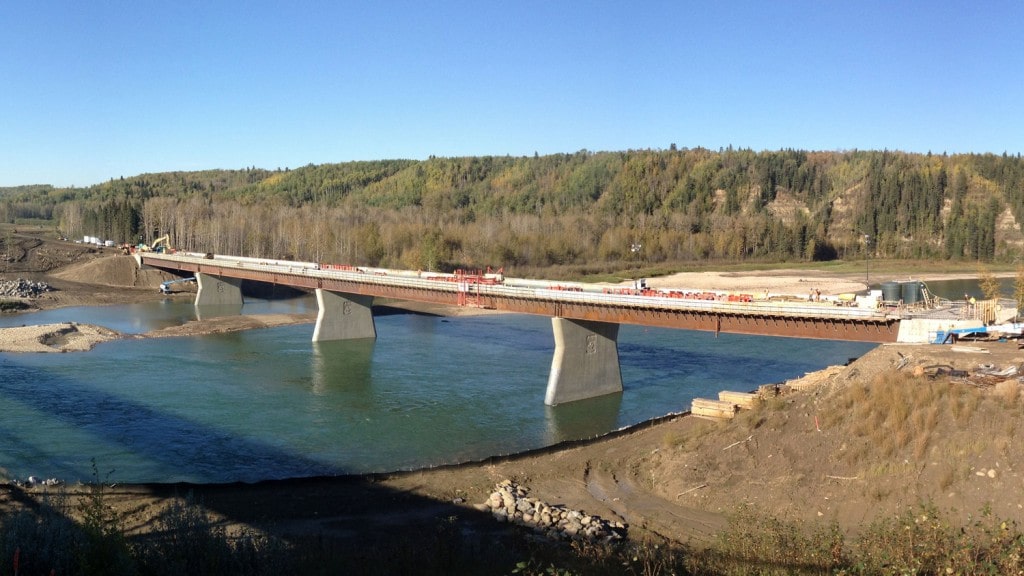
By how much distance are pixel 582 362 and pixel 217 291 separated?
240ft

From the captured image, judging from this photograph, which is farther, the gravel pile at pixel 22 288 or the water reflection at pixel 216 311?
the gravel pile at pixel 22 288

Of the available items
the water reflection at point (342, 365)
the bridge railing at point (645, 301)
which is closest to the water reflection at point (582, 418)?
the bridge railing at point (645, 301)

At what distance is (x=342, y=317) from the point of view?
2997 inches

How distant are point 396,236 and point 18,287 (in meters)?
64.6

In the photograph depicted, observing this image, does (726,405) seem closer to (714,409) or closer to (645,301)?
(714,409)

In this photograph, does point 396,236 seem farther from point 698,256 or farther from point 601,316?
point 601,316

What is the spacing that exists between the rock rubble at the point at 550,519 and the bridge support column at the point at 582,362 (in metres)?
20.0

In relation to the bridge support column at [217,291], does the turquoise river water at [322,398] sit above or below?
below

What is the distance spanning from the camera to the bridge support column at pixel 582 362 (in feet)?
156

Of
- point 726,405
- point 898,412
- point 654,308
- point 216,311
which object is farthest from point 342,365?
point 216,311

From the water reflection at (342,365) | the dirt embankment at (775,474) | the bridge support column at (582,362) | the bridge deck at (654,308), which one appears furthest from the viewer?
the water reflection at (342,365)

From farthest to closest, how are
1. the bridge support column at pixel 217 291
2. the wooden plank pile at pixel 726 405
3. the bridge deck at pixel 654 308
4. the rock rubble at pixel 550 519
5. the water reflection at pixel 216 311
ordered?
the bridge support column at pixel 217 291 < the water reflection at pixel 216 311 < the bridge deck at pixel 654 308 < the wooden plank pile at pixel 726 405 < the rock rubble at pixel 550 519

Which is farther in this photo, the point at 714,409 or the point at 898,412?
the point at 714,409

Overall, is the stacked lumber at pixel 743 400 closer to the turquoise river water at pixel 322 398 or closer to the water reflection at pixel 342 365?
the turquoise river water at pixel 322 398
